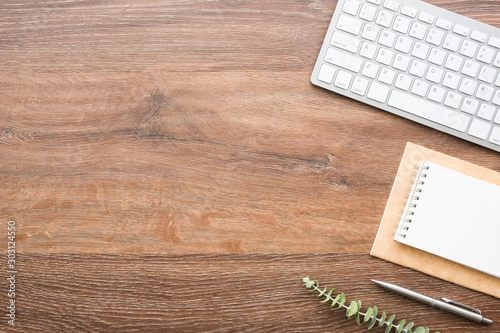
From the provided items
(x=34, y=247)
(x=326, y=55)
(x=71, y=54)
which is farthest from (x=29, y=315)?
(x=326, y=55)

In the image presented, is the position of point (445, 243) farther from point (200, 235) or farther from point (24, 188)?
point (24, 188)

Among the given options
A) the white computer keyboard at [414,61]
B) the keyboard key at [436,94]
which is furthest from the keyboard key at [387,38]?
the keyboard key at [436,94]

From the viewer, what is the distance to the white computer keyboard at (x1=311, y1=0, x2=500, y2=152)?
0.69 m

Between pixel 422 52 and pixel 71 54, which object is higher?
Answer: pixel 422 52

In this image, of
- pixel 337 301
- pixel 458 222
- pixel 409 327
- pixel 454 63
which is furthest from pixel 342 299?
pixel 454 63

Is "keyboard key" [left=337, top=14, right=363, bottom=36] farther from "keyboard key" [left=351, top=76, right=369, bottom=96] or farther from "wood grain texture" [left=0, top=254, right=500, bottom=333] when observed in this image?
"wood grain texture" [left=0, top=254, right=500, bottom=333]

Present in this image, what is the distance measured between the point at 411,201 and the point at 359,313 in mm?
202

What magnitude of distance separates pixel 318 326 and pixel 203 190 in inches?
11.6

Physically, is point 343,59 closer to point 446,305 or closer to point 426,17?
point 426,17

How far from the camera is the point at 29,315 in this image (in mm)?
699

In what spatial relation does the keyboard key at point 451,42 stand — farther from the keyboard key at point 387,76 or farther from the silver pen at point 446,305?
the silver pen at point 446,305

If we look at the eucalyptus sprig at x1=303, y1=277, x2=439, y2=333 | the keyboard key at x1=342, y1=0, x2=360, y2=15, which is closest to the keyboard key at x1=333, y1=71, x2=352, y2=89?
the keyboard key at x1=342, y1=0, x2=360, y2=15

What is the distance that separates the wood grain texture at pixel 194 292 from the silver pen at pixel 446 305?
16 millimetres

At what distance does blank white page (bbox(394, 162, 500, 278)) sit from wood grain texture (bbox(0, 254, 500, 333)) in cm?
7
